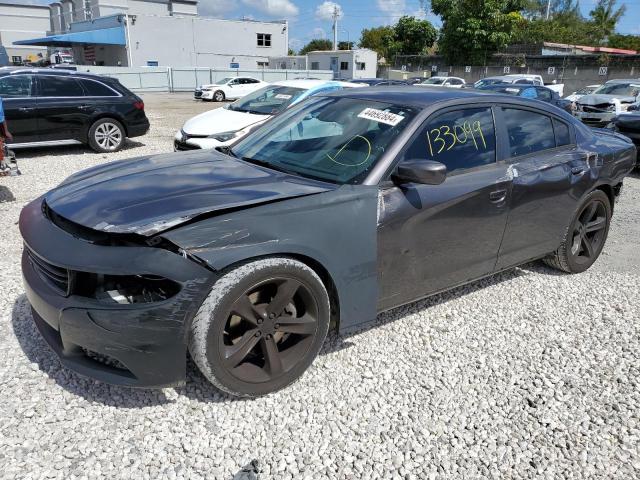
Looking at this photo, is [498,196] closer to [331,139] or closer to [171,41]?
[331,139]

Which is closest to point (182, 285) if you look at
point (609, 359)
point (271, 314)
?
point (271, 314)

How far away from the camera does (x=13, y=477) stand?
2.23 m

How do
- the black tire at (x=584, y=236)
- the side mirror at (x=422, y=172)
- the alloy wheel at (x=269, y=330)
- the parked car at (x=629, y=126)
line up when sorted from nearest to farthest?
the alloy wheel at (x=269, y=330) < the side mirror at (x=422, y=172) < the black tire at (x=584, y=236) < the parked car at (x=629, y=126)

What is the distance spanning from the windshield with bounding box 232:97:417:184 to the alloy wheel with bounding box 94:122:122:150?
726cm

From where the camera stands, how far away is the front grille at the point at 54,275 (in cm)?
254

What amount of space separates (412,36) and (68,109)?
54632mm

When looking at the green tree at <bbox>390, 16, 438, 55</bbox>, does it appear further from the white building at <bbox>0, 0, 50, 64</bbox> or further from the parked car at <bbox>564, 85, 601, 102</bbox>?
the white building at <bbox>0, 0, 50, 64</bbox>

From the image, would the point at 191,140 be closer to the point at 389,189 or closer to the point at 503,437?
the point at 389,189

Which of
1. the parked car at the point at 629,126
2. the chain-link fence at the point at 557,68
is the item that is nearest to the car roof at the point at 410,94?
the parked car at the point at 629,126

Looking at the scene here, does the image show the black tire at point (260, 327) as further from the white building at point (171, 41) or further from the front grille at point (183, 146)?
the white building at point (171, 41)

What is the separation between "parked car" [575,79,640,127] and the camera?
45.0 feet

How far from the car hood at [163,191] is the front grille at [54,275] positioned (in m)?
0.26

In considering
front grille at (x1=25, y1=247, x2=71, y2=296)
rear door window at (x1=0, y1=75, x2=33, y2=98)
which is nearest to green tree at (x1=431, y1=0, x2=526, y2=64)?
rear door window at (x1=0, y1=75, x2=33, y2=98)

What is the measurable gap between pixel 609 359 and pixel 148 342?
2.91m
